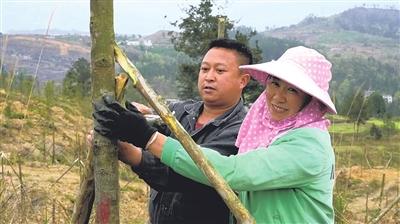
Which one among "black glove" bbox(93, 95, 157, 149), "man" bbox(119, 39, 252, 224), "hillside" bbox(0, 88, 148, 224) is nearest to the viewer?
"black glove" bbox(93, 95, 157, 149)

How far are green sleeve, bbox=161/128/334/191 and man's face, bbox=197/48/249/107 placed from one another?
2.14ft

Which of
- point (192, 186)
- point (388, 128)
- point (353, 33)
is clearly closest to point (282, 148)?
point (192, 186)

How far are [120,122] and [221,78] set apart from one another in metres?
0.78

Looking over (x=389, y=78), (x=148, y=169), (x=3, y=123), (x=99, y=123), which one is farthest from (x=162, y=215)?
(x=389, y=78)

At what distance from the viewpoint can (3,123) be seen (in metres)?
9.37

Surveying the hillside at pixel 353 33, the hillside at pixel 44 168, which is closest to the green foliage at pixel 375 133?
the hillside at pixel 44 168

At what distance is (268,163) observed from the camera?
1.64m

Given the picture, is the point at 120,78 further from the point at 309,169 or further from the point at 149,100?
the point at 309,169

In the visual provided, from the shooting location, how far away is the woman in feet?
5.37

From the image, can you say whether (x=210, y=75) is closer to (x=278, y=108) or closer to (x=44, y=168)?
(x=278, y=108)

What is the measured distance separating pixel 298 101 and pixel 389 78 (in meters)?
79.2

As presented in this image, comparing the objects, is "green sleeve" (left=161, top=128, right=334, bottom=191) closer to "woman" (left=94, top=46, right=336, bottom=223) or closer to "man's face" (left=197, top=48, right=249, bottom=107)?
"woman" (left=94, top=46, right=336, bottom=223)

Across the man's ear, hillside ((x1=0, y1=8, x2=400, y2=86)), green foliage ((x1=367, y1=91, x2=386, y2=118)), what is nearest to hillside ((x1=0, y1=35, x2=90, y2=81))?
the man's ear

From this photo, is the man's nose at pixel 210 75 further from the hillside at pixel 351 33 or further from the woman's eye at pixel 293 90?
the hillside at pixel 351 33
